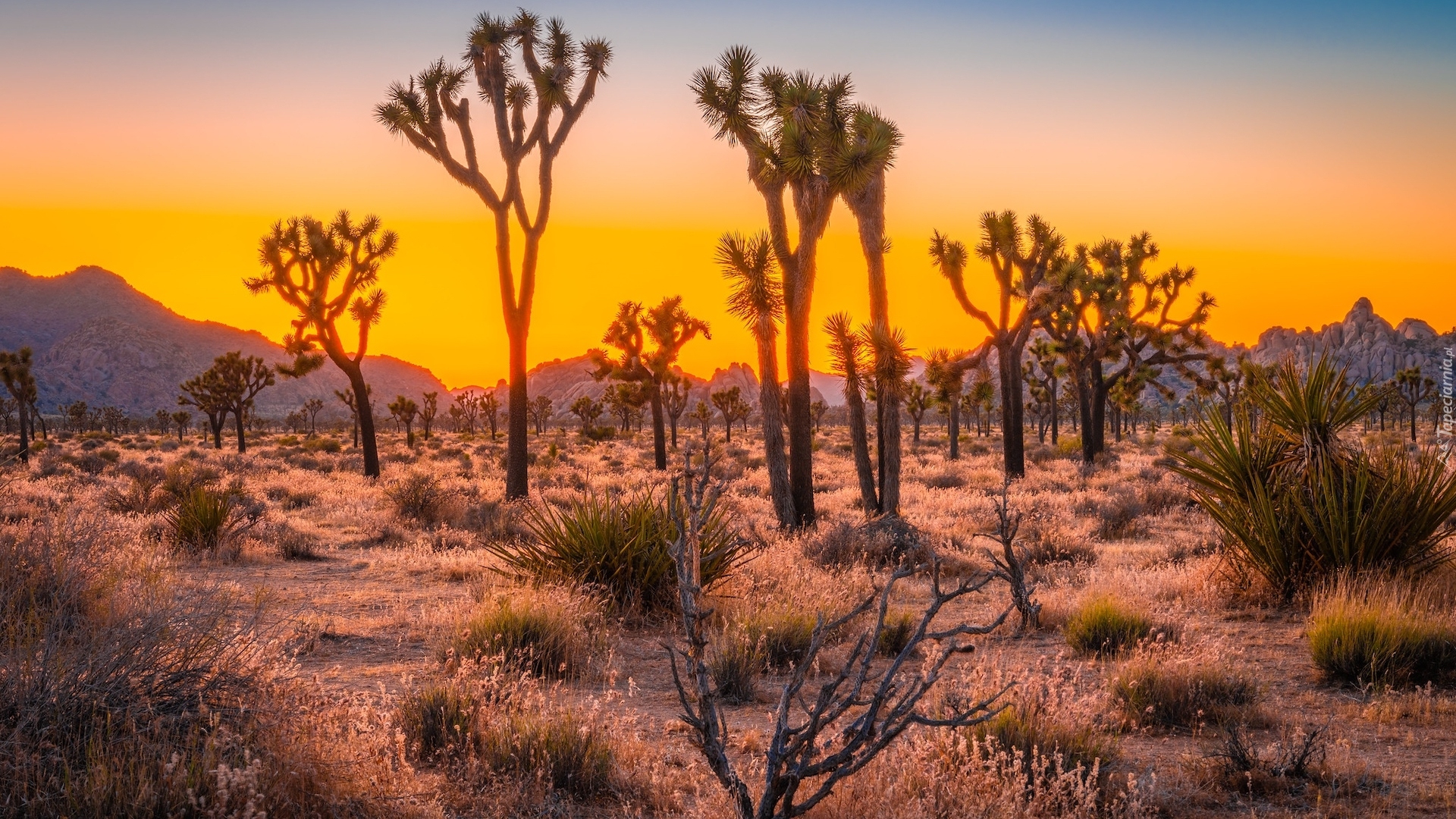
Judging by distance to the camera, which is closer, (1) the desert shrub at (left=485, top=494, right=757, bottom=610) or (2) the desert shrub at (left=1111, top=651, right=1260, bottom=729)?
(2) the desert shrub at (left=1111, top=651, right=1260, bottom=729)

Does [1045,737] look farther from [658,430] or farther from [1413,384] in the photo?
[1413,384]

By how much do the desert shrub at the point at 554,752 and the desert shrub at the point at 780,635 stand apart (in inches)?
109

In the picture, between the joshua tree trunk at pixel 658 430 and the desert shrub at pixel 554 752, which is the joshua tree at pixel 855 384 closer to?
the desert shrub at pixel 554 752

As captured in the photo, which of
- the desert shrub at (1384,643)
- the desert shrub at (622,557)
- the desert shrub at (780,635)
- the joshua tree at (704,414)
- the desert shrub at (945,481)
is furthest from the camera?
the desert shrub at (945,481)

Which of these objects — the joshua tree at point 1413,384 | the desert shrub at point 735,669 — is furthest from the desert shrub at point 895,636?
the joshua tree at point 1413,384

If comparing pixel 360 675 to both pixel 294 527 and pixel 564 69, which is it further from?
pixel 564 69

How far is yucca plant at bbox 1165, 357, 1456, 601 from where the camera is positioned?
805 centimetres

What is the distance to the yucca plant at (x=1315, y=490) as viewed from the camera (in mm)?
8055

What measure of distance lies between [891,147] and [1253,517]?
9.63m

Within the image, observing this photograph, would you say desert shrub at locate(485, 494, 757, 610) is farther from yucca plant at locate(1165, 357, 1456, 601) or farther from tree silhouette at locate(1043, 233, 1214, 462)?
tree silhouette at locate(1043, 233, 1214, 462)

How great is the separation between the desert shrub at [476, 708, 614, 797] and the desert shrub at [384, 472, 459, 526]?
40.5 ft

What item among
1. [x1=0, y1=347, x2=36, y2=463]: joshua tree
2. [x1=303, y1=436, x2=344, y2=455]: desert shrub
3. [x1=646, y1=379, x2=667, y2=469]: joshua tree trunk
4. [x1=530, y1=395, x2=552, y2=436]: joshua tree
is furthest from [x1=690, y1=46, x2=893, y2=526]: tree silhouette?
[x1=530, y1=395, x2=552, y2=436]: joshua tree

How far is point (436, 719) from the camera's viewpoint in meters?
4.99

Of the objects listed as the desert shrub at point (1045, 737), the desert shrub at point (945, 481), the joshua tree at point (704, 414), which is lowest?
the desert shrub at point (945, 481)
